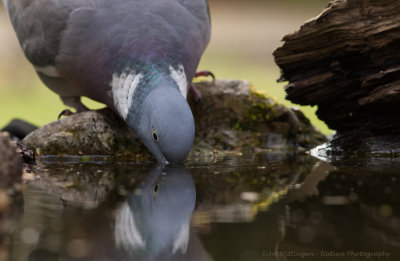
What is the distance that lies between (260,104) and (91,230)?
323 centimetres

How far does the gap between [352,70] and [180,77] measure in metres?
1.47

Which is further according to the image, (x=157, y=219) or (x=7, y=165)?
(x=7, y=165)

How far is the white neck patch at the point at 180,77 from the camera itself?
13.4ft

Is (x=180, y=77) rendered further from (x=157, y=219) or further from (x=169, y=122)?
(x=157, y=219)

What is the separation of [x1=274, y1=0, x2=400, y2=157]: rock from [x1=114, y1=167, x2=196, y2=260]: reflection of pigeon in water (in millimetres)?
1611

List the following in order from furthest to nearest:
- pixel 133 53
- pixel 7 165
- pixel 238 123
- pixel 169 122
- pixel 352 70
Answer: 1. pixel 238 123
2. pixel 352 70
3. pixel 133 53
4. pixel 169 122
5. pixel 7 165

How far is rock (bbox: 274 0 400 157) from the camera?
161 inches

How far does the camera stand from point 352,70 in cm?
436

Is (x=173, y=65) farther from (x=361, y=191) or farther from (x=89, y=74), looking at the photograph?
(x=361, y=191)

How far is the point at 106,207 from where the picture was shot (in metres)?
2.68

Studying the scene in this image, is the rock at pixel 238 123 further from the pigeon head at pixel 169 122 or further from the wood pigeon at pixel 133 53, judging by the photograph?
Answer: the pigeon head at pixel 169 122

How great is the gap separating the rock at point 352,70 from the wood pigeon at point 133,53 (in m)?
0.91

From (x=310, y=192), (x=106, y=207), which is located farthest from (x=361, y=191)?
(x=106, y=207)

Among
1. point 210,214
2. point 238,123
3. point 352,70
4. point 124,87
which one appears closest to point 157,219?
point 210,214
